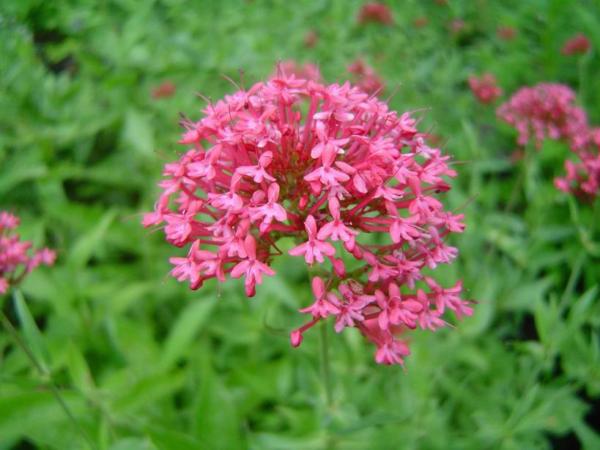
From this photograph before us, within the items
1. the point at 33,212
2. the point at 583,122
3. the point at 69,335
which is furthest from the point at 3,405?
the point at 583,122

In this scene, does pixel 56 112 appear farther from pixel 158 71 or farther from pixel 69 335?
pixel 69 335

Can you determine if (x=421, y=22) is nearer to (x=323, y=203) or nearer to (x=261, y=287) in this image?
(x=261, y=287)

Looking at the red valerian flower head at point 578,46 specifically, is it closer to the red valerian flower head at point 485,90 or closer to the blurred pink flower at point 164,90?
the red valerian flower head at point 485,90

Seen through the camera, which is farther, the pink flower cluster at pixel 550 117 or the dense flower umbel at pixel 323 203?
the pink flower cluster at pixel 550 117

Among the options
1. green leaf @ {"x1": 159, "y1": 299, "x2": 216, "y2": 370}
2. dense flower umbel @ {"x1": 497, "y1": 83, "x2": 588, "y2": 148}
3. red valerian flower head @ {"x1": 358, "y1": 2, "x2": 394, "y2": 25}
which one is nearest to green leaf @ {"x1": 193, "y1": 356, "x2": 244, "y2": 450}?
green leaf @ {"x1": 159, "y1": 299, "x2": 216, "y2": 370}

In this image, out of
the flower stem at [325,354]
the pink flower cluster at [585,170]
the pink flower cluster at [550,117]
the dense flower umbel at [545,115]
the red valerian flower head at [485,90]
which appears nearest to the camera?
the flower stem at [325,354]

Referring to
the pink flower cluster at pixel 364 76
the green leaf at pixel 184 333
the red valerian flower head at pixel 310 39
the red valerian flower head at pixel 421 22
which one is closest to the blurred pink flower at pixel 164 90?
the red valerian flower head at pixel 310 39
